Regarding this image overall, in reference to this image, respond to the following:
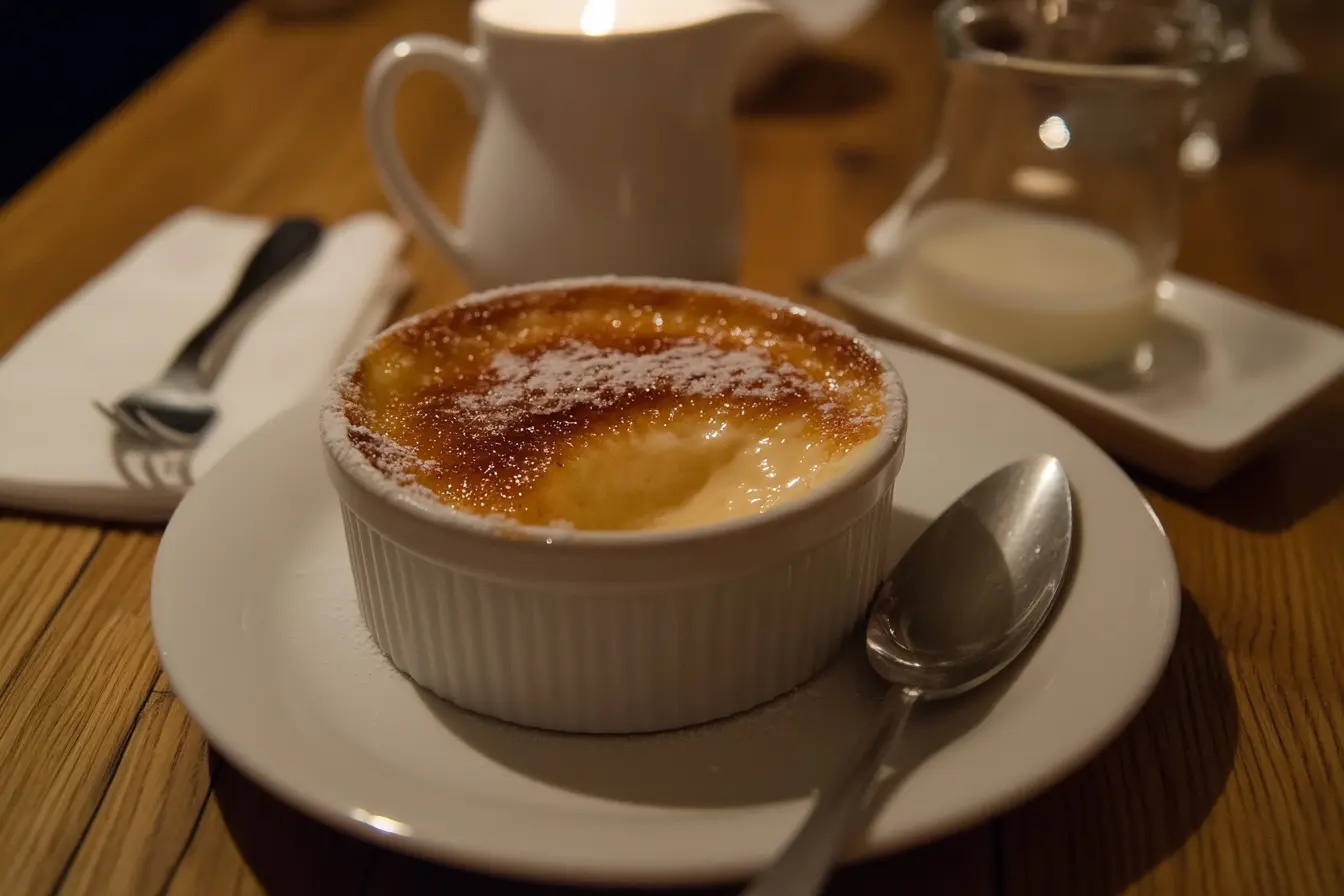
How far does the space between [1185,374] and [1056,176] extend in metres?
0.27

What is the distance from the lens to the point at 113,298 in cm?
117

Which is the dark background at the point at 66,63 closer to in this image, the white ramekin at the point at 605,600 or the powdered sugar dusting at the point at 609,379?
the powdered sugar dusting at the point at 609,379

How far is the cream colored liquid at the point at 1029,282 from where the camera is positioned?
1.08m

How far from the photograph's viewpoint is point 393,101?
1119 mm

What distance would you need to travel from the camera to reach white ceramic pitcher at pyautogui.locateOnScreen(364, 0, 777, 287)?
101 cm

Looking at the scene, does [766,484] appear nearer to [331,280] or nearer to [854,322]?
[854,322]

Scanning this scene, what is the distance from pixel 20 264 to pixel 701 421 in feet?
3.28

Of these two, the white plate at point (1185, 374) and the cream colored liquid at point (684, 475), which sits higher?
the cream colored liquid at point (684, 475)

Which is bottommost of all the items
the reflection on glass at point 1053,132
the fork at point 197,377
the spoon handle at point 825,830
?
the fork at point 197,377

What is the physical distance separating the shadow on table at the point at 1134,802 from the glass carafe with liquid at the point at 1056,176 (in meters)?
0.48

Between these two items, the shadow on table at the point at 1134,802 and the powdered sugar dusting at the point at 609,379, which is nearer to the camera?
the shadow on table at the point at 1134,802

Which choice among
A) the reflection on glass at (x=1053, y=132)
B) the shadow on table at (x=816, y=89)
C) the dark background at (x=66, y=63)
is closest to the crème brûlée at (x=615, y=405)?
the reflection on glass at (x=1053, y=132)

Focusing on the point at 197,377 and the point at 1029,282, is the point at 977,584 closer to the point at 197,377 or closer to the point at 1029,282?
the point at 1029,282

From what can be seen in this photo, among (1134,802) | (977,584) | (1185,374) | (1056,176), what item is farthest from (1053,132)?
(1134,802)
